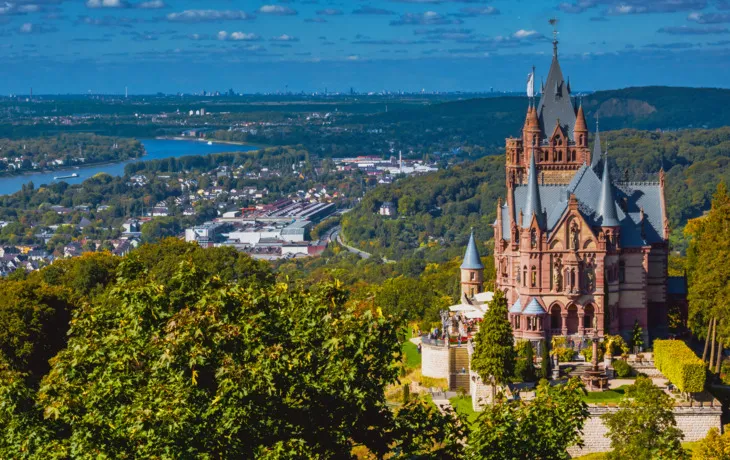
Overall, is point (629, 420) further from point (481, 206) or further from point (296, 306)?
point (481, 206)

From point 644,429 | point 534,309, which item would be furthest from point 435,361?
point 644,429

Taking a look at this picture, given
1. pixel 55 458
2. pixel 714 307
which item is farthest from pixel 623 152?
pixel 55 458

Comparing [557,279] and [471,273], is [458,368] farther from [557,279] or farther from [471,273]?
[471,273]

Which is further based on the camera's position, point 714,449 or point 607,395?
point 607,395

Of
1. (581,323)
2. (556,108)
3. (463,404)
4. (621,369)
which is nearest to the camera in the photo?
(621,369)

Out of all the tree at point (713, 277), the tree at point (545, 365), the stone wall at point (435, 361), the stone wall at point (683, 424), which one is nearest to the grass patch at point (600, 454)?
the stone wall at point (683, 424)

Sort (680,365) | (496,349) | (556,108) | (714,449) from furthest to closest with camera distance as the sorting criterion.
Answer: (556,108), (496,349), (680,365), (714,449)

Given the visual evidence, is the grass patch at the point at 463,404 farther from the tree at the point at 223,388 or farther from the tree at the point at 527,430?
the tree at the point at 527,430
